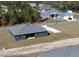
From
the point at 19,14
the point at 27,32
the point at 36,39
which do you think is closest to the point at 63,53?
the point at 36,39

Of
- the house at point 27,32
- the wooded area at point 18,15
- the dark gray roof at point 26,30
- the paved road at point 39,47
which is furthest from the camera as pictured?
the wooded area at point 18,15

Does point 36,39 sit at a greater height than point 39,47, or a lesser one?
lesser

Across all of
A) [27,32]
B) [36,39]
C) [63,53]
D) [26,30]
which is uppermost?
[26,30]

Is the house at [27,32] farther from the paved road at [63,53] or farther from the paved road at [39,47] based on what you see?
the paved road at [63,53]

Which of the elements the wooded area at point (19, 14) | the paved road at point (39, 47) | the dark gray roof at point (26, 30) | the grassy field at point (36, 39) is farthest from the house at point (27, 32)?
the wooded area at point (19, 14)

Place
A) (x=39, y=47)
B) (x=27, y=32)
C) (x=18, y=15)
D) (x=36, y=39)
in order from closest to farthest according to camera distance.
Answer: (x=39, y=47)
(x=36, y=39)
(x=27, y=32)
(x=18, y=15)

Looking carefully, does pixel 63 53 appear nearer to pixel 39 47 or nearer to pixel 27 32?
pixel 39 47

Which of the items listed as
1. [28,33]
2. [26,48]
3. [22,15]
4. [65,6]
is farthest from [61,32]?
[65,6]

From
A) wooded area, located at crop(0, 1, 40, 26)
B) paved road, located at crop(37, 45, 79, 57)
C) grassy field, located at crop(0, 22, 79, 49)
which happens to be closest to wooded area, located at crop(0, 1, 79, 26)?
wooded area, located at crop(0, 1, 40, 26)

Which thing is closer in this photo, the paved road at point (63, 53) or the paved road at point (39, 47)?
the paved road at point (63, 53)

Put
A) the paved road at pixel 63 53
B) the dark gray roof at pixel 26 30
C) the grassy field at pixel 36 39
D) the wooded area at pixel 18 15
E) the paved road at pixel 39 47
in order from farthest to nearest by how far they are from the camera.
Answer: the wooded area at pixel 18 15 → the dark gray roof at pixel 26 30 → the grassy field at pixel 36 39 → the paved road at pixel 39 47 → the paved road at pixel 63 53

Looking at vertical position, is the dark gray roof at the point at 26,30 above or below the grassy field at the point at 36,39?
above
